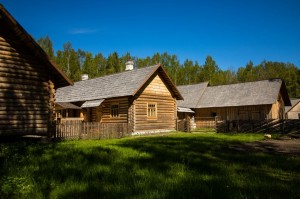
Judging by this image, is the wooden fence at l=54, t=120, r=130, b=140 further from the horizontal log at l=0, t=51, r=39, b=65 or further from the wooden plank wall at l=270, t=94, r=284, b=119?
the wooden plank wall at l=270, t=94, r=284, b=119

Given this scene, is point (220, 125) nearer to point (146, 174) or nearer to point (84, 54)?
point (146, 174)

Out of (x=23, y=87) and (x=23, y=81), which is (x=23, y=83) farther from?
(x=23, y=87)

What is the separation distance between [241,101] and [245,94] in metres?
1.82

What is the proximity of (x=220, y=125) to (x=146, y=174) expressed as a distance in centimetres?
2290

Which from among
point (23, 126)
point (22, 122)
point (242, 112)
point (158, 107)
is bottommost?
point (23, 126)

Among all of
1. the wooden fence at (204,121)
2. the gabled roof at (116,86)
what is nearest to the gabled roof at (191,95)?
the wooden fence at (204,121)

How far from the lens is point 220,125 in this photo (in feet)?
91.5

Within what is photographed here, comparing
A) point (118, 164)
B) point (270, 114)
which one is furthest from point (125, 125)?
point (270, 114)

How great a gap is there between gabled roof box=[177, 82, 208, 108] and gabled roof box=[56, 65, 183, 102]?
10909mm

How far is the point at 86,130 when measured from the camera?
20359 millimetres

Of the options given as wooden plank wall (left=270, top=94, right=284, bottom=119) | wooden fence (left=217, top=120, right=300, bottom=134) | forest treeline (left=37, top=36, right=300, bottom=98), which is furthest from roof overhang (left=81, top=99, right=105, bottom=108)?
forest treeline (left=37, top=36, right=300, bottom=98)

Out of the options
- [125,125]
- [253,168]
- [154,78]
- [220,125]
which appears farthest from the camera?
[154,78]

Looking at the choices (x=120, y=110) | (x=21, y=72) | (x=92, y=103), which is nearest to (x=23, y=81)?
(x=21, y=72)

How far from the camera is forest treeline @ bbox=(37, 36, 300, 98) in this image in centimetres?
8119
